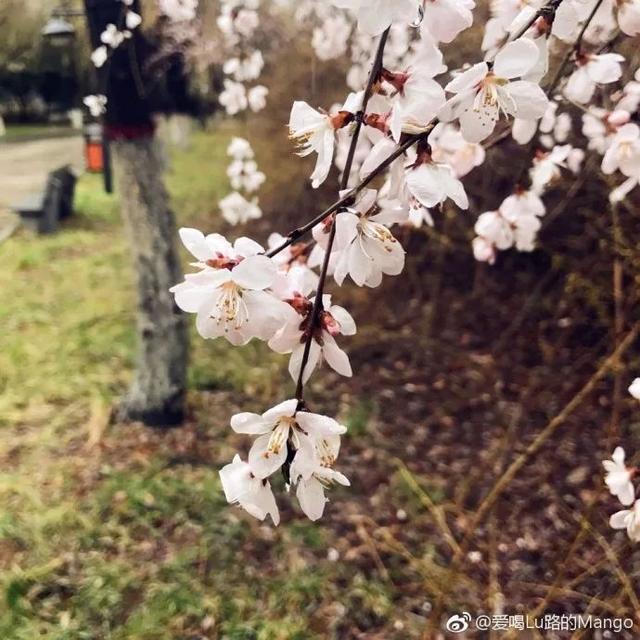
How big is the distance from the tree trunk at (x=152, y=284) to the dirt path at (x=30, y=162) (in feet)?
6.14

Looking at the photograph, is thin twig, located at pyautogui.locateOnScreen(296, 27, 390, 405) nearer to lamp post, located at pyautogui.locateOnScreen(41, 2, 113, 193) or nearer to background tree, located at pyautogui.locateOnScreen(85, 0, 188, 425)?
background tree, located at pyautogui.locateOnScreen(85, 0, 188, 425)

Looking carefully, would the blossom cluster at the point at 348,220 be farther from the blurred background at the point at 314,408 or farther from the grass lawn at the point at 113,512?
the grass lawn at the point at 113,512

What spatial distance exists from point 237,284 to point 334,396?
2.46 meters

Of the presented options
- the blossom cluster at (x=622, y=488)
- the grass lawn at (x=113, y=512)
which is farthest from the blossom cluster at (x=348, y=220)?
the grass lawn at (x=113, y=512)

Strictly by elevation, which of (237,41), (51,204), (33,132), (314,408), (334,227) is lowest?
(314,408)

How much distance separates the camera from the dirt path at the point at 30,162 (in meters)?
4.07

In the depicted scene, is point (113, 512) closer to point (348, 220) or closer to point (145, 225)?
point (145, 225)

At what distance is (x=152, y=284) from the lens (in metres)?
2.49

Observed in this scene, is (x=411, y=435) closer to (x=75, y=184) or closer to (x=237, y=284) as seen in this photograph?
(x=237, y=284)

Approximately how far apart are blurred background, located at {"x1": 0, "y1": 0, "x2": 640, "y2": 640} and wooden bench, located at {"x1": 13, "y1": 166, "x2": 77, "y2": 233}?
33 mm

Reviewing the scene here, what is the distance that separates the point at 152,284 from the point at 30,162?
241 centimetres

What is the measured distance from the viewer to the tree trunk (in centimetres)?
235

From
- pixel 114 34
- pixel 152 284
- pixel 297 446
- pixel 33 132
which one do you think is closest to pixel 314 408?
pixel 152 284

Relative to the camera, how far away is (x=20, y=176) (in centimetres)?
449
